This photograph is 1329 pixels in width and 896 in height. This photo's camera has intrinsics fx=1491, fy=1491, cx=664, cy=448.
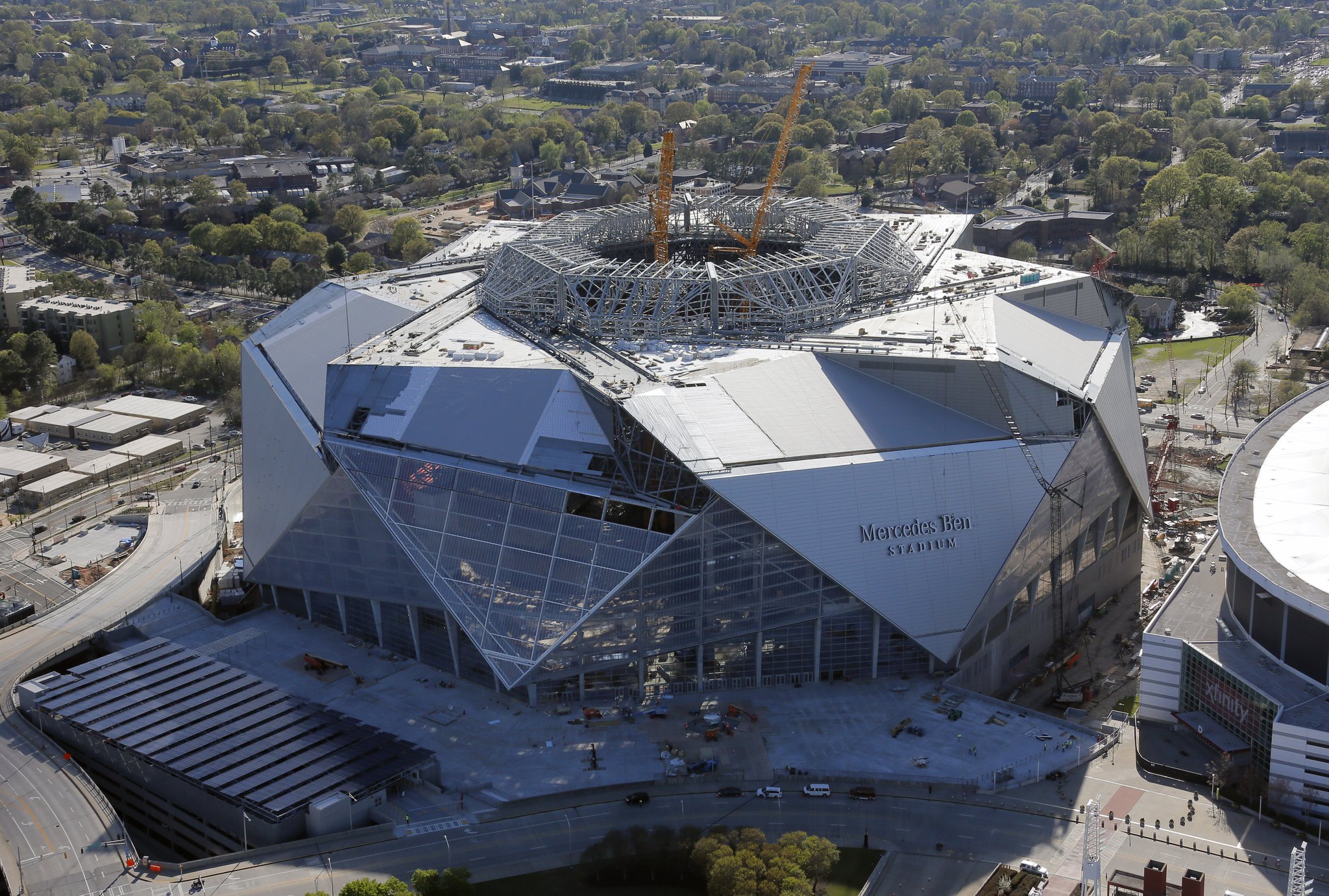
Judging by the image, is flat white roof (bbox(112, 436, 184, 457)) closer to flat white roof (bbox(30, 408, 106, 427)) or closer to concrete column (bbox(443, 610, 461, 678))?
flat white roof (bbox(30, 408, 106, 427))

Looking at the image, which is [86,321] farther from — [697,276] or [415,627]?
[415,627]

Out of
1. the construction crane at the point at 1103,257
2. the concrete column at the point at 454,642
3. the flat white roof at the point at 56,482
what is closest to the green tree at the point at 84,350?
the flat white roof at the point at 56,482

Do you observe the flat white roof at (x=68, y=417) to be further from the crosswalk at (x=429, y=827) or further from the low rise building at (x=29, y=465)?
the crosswalk at (x=429, y=827)

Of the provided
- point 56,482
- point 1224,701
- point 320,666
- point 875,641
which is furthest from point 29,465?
point 1224,701

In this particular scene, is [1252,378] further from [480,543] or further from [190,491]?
[190,491]

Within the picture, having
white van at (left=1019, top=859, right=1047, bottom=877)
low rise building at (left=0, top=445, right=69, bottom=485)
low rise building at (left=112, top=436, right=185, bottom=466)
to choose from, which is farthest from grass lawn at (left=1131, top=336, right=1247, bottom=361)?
low rise building at (left=0, top=445, right=69, bottom=485)

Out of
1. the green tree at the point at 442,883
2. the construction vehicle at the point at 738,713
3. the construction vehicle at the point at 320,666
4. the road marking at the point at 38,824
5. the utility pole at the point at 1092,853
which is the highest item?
the utility pole at the point at 1092,853

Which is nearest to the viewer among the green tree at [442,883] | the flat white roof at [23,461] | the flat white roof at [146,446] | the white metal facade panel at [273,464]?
the green tree at [442,883]

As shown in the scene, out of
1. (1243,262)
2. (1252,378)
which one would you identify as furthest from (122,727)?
(1243,262)
